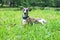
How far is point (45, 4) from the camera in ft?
145

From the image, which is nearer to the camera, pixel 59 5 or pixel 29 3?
pixel 29 3

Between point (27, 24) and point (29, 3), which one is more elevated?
point (27, 24)

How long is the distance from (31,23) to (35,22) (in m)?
0.38

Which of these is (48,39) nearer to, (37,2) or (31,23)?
(31,23)

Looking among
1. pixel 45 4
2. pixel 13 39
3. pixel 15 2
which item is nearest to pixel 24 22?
pixel 13 39

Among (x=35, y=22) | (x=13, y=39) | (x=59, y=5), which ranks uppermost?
(x=13, y=39)

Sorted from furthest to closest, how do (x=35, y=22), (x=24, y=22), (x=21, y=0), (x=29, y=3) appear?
(x=21, y=0), (x=29, y=3), (x=35, y=22), (x=24, y=22)

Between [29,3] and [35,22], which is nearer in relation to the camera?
[35,22]

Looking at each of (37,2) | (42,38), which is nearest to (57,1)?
(37,2)

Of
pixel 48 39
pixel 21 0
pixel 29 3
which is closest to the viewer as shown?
pixel 48 39

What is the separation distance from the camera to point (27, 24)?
9508 mm

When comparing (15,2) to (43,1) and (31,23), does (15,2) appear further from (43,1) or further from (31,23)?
(31,23)

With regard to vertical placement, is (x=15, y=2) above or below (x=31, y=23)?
below

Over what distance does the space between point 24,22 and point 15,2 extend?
37.9 m
